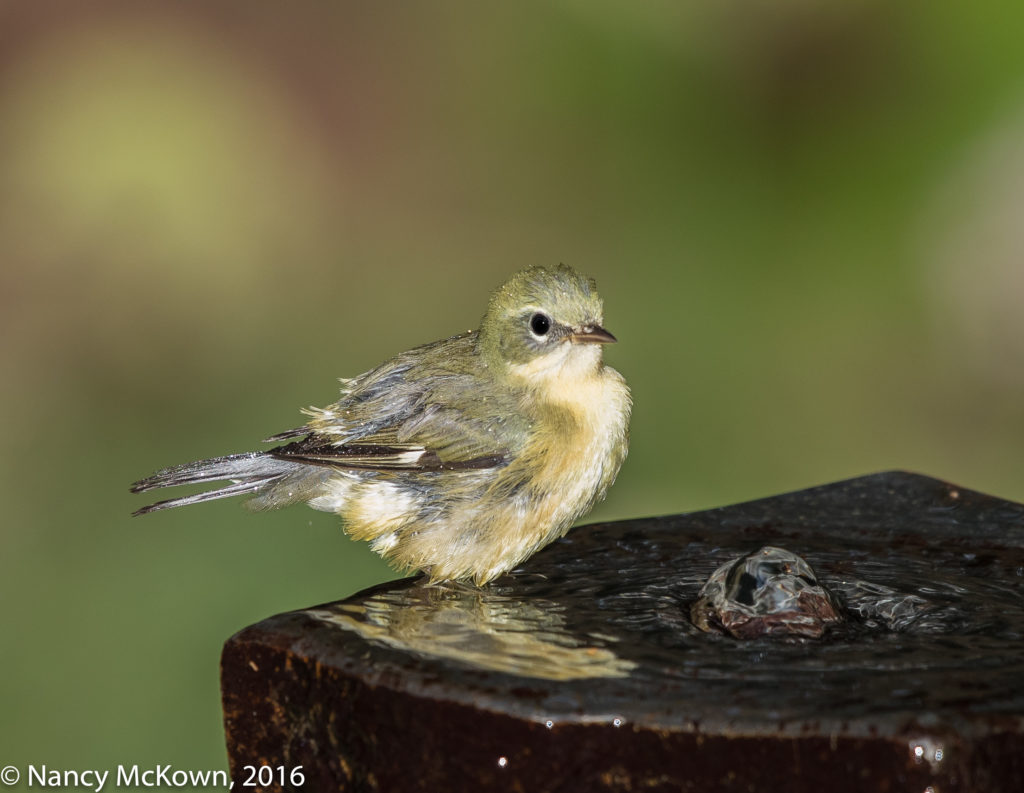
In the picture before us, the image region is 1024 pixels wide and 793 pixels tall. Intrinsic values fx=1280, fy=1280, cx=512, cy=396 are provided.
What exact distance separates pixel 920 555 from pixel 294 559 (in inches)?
101

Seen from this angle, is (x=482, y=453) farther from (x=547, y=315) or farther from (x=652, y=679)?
(x=652, y=679)

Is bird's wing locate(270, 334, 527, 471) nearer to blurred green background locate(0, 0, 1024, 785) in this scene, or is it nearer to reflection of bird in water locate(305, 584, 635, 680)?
reflection of bird in water locate(305, 584, 635, 680)

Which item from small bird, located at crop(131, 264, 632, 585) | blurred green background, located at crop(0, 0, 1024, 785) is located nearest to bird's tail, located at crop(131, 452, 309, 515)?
small bird, located at crop(131, 264, 632, 585)

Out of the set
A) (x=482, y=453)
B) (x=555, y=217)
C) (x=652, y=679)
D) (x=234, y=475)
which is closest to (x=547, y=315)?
(x=482, y=453)

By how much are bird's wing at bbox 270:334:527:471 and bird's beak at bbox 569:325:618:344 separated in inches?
8.8

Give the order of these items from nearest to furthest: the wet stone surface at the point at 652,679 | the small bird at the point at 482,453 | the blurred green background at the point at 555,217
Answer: the wet stone surface at the point at 652,679 < the small bird at the point at 482,453 < the blurred green background at the point at 555,217

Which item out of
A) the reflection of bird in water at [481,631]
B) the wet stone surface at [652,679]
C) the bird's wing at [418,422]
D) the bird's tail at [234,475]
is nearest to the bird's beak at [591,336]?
the bird's wing at [418,422]

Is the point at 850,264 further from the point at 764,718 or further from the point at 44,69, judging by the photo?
the point at 764,718

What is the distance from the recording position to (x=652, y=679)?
6.94 feet

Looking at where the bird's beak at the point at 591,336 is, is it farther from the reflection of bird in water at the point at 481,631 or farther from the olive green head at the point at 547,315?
the reflection of bird in water at the point at 481,631

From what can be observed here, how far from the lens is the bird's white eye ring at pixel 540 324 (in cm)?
307

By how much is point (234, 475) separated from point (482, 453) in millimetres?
637

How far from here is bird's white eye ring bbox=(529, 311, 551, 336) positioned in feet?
10.1

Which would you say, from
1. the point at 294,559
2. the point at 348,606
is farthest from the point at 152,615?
the point at 348,606
